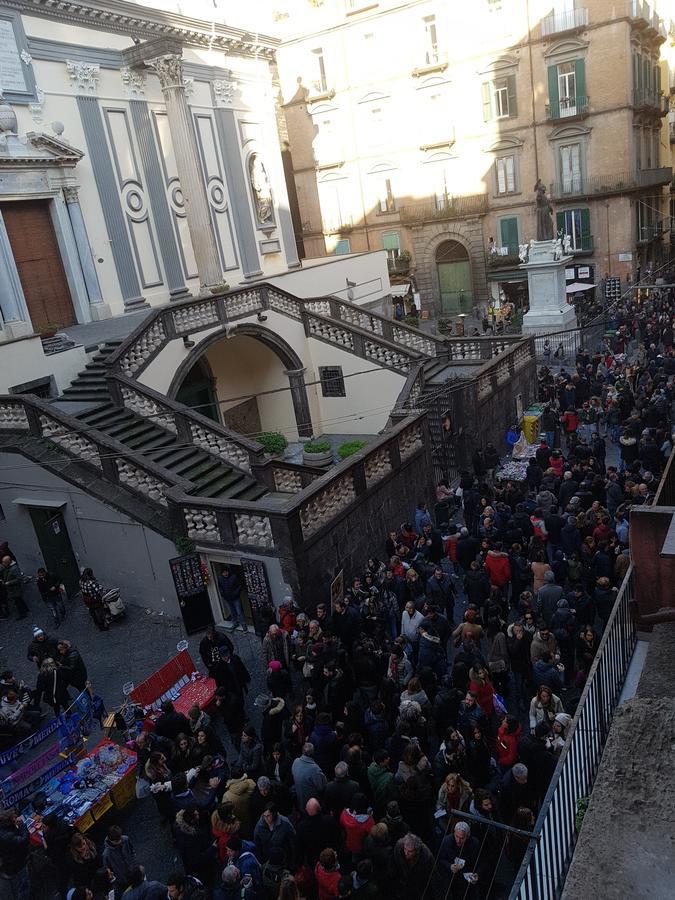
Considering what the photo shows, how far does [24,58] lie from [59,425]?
11196mm

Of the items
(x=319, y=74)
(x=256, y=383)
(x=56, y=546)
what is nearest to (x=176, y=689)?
(x=56, y=546)

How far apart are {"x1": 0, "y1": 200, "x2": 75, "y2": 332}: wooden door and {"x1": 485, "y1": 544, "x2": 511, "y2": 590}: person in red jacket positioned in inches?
571

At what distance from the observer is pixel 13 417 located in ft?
47.8

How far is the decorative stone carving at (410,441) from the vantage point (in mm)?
15266

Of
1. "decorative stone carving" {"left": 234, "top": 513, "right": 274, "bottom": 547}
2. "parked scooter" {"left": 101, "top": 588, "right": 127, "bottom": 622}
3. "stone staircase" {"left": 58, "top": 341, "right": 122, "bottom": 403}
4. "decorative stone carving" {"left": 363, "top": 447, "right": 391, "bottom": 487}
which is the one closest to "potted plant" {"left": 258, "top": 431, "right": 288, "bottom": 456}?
"stone staircase" {"left": 58, "top": 341, "right": 122, "bottom": 403}

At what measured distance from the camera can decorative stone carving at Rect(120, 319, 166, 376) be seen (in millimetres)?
16844

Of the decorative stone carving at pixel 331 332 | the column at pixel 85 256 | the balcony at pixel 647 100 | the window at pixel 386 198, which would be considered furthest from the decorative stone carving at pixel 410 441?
the window at pixel 386 198

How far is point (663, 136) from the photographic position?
162ft

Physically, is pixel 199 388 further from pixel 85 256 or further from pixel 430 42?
pixel 430 42

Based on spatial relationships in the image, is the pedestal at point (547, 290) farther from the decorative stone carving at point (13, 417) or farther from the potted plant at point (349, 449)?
the decorative stone carving at point (13, 417)

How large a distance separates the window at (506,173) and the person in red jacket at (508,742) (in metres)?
37.6

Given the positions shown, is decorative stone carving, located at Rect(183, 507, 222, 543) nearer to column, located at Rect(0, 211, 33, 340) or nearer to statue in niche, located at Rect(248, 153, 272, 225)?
column, located at Rect(0, 211, 33, 340)

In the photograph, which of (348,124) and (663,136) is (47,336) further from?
(663,136)

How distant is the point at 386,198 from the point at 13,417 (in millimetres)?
33290
